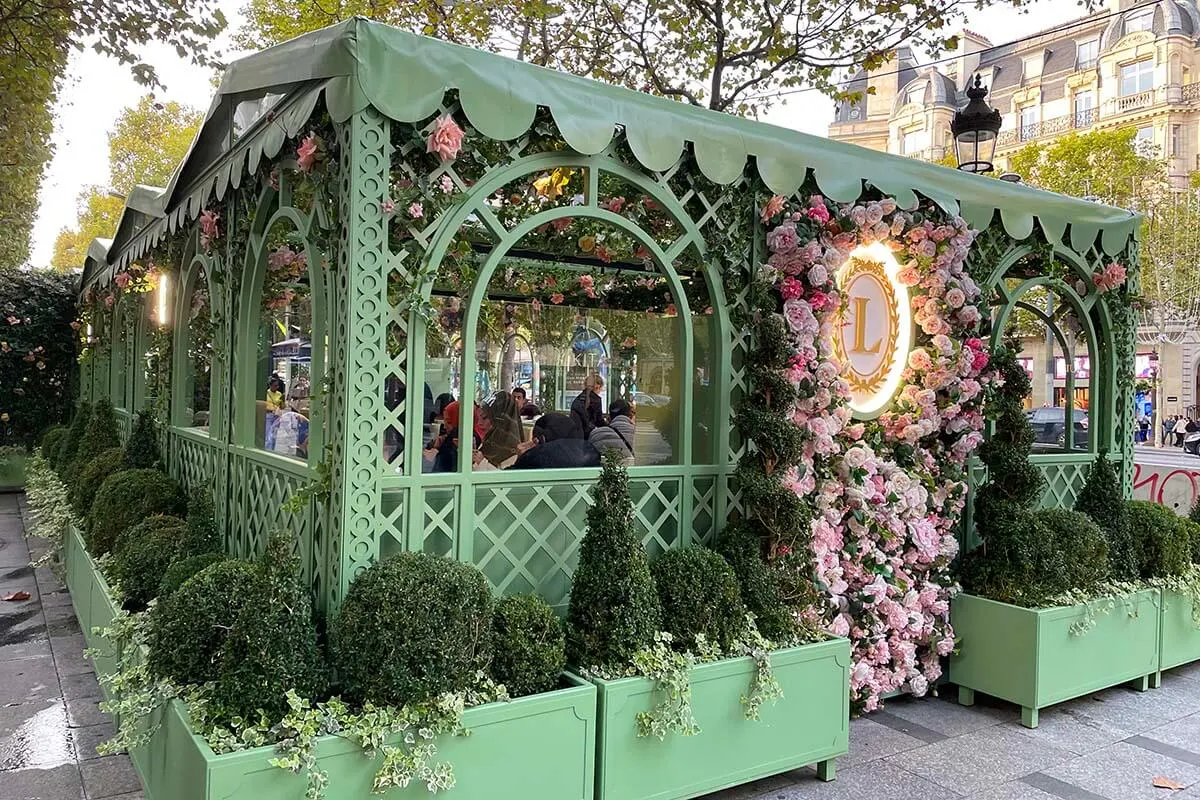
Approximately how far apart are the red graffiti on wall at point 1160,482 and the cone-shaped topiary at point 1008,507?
166 inches

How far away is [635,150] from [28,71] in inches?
315

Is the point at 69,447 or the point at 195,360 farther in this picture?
the point at 69,447

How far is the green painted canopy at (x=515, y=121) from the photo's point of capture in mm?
3316

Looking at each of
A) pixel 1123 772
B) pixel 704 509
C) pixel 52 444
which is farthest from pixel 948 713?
pixel 52 444

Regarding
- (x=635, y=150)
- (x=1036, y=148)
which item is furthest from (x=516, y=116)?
(x=1036, y=148)

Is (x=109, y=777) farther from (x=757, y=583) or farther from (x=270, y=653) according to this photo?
(x=757, y=583)

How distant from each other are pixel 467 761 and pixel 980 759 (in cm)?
293

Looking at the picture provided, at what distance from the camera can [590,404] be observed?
26.3ft

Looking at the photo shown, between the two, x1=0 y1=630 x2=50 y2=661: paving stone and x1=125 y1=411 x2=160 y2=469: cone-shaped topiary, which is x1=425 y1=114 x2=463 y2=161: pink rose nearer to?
x1=0 y1=630 x2=50 y2=661: paving stone

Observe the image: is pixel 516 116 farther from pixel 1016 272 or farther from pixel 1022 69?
pixel 1022 69

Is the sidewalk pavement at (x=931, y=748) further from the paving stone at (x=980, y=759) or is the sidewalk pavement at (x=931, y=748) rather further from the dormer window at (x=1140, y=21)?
the dormer window at (x=1140, y=21)

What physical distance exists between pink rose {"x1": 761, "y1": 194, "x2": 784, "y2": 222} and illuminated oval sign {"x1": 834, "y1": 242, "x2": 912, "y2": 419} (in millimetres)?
685

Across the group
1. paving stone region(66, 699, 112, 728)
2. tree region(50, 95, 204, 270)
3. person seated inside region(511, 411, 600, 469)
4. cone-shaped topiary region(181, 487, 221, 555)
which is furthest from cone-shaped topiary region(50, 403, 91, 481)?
tree region(50, 95, 204, 270)

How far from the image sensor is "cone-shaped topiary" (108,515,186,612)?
15.0 feet
